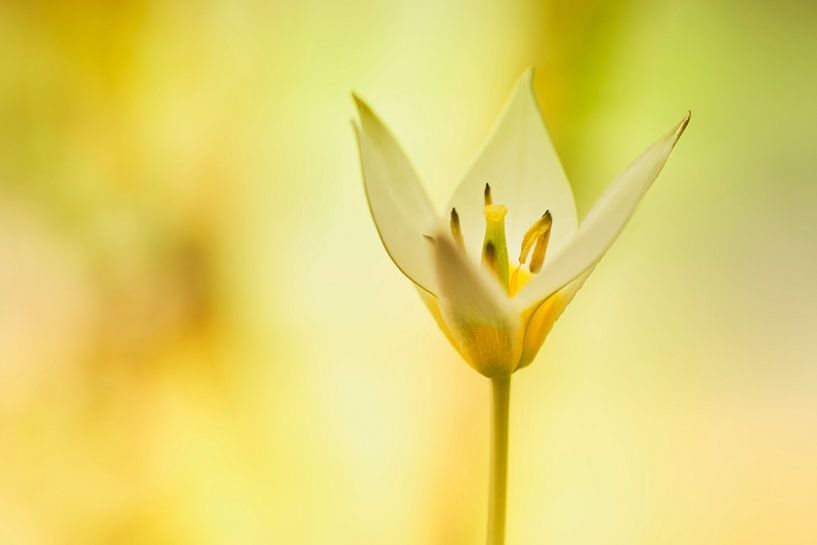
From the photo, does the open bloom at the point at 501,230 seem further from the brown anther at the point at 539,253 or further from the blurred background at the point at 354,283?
the blurred background at the point at 354,283

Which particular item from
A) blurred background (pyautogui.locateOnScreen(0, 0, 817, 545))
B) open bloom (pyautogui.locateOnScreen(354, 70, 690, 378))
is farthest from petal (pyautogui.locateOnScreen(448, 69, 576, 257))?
blurred background (pyautogui.locateOnScreen(0, 0, 817, 545))

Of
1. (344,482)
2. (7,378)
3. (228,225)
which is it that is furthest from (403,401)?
(7,378)

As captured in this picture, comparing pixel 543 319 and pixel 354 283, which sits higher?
pixel 354 283

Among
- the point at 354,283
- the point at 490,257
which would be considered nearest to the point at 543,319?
the point at 490,257

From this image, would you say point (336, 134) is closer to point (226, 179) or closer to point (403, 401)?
point (226, 179)

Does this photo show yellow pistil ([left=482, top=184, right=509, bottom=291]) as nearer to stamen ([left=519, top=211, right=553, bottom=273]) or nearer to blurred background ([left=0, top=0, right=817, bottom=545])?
stamen ([left=519, top=211, right=553, bottom=273])

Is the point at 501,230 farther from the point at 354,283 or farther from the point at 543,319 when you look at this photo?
the point at 354,283

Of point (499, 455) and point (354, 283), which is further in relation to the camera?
point (354, 283)
